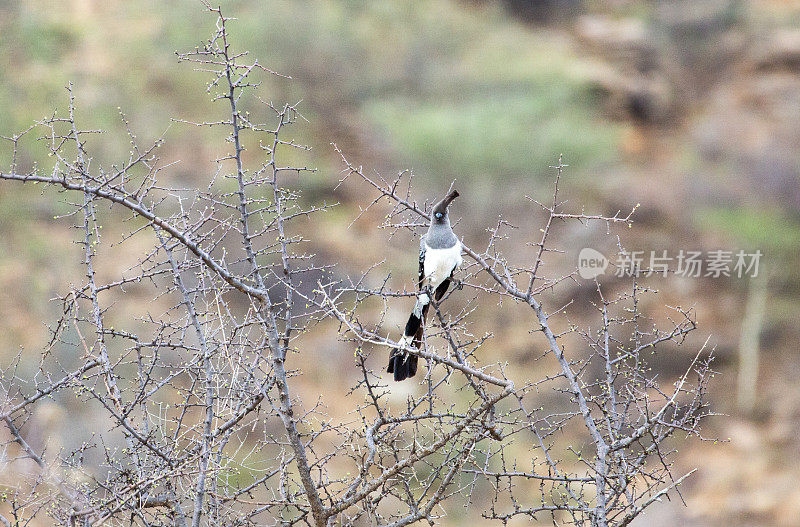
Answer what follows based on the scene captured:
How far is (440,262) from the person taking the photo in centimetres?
488

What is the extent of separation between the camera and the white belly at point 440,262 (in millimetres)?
4863

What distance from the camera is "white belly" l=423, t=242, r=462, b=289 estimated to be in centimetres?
486

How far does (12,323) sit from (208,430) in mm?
10087
